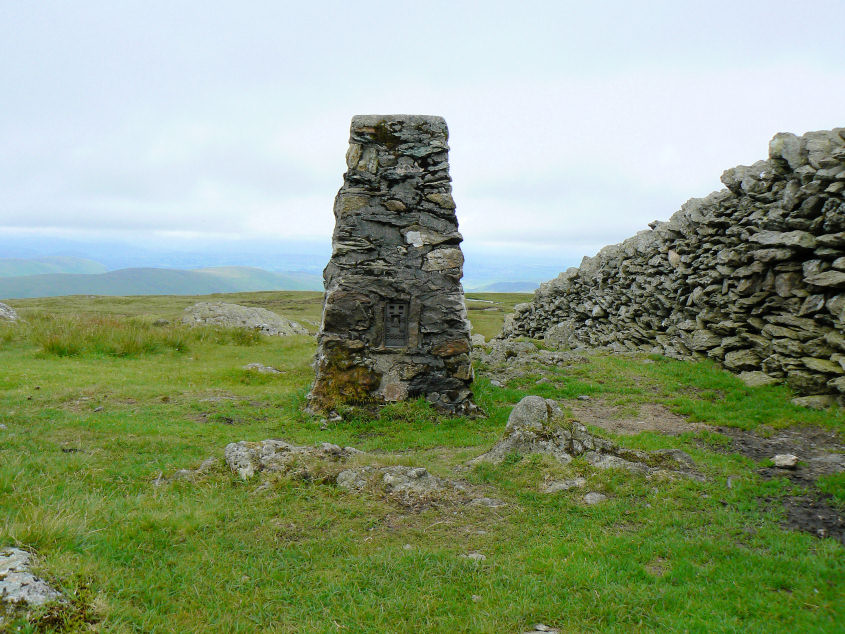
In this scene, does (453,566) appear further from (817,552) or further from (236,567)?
(817,552)

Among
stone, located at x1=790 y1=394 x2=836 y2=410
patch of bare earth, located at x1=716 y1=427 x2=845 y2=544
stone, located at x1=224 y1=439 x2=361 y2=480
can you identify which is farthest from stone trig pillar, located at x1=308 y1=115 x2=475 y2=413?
stone, located at x1=790 y1=394 x2=836 y2=410

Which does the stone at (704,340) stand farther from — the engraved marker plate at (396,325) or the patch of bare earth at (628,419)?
the engraved marker plate at (396,325)

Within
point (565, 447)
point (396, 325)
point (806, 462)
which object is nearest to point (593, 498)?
point (565, 447)

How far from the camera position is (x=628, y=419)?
37.7ft

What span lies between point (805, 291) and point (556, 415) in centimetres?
742

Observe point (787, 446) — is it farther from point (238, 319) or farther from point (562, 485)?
point (238, 319)

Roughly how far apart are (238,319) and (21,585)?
2528cm

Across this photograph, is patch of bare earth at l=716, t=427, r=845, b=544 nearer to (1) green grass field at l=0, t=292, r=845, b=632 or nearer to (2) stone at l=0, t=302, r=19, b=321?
(1) green grass field at l=0, t=292, r=845, b=632

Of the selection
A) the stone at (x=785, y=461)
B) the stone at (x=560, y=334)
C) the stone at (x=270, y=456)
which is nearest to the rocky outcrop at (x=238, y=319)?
the stone at (x=560, y=334)

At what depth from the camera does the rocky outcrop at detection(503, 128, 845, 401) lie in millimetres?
11367

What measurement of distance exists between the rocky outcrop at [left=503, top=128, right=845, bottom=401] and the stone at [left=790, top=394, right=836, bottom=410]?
0.74ft

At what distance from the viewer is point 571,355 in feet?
56.7

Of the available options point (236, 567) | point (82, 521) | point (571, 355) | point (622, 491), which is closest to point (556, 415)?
point (622, 491)

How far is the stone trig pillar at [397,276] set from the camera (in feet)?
38.2
